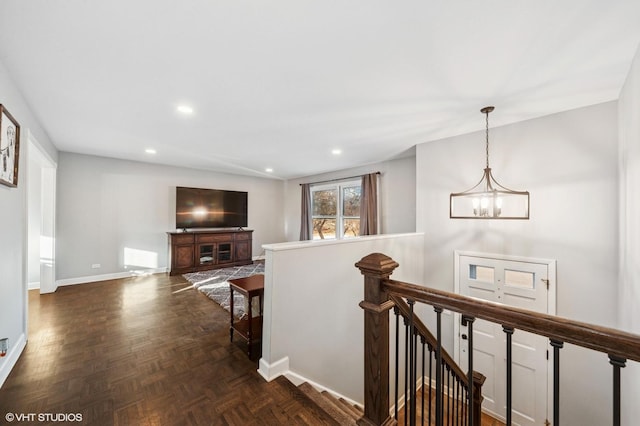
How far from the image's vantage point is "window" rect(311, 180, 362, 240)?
5.86 meters

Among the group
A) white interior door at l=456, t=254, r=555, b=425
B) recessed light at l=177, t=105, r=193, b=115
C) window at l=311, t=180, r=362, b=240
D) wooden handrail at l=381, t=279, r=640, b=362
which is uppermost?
recessed light at l=177, t=105, r=193, b=115

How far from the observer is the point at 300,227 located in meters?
7.03

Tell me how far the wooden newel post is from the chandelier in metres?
1.66

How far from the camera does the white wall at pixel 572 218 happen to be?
96.3 inches

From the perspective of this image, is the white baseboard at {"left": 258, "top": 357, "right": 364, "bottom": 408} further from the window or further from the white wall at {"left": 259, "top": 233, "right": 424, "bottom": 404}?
the window

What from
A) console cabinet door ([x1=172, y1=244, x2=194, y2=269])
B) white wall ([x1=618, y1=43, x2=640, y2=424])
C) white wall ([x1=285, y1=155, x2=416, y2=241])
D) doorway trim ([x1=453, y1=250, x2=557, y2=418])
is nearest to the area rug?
console cabinet door ([x1=172, y1=244, x2=194, y2=269])

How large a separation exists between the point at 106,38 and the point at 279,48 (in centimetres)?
110

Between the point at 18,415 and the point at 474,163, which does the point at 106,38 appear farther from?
the point at 474,163

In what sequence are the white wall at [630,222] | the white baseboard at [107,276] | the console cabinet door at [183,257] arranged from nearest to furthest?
the white wall at [630,222], the white baseboard at [107,276], the console cabinet door at [183,257]

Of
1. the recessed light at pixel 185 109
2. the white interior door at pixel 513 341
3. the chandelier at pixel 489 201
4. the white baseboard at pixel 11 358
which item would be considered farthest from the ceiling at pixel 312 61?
the white baseboard at pixel 11 358

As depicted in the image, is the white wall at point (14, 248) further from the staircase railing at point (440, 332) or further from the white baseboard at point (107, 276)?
the staircase railing at point (440, 332)

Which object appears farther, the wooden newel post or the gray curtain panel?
the gray curtain panel

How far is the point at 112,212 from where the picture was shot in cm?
507

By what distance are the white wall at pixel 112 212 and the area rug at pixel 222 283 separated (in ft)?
3.70
